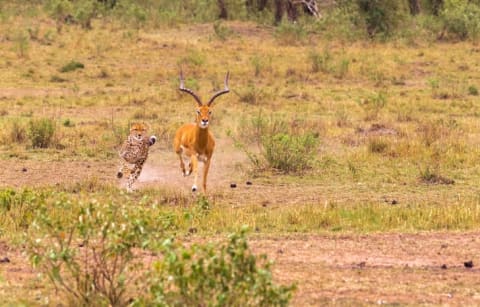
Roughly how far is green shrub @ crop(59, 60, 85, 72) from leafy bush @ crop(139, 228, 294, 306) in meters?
16.5

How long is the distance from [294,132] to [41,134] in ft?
11.1

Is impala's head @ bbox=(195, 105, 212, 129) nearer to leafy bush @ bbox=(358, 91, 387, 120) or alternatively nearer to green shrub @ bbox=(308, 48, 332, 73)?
leafy bush @ bbox=(358, 91, 387, 120)

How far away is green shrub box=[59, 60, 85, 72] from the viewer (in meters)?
21.6

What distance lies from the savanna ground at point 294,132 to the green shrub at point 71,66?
0.57ft

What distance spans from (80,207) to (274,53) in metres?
19.8

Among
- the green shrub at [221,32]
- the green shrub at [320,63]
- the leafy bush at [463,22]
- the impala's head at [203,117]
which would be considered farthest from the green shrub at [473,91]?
the green shrub at [221,32]

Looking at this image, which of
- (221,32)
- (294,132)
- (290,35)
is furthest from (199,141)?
(221,32)

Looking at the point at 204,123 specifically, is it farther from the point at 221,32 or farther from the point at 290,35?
the point at 221,32

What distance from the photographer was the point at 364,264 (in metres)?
7.49

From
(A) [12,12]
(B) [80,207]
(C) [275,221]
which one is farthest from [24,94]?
(A) [12,12]

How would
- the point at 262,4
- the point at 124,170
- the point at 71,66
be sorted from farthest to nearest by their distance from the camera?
the point at 262,4 → the point at 71,66 → the point at 124,170

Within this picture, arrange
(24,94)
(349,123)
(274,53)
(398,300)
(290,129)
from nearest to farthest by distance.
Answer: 1. (398,300)
2. (290,129)
3. (349,123)
4. (24,94)
5. (274,53)

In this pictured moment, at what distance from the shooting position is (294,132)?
567 inches

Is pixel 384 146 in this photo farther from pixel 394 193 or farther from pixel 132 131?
pixel 132 131
